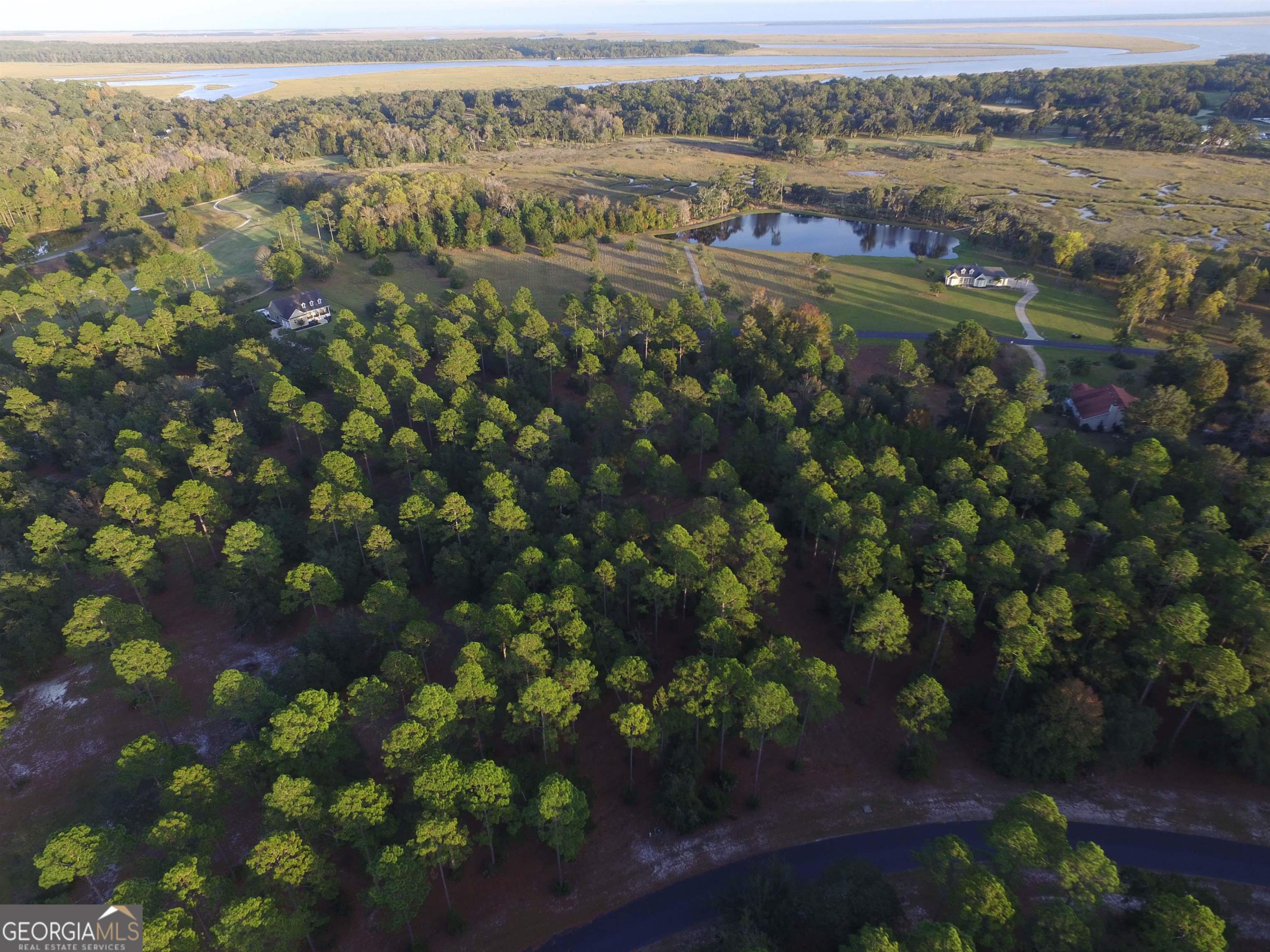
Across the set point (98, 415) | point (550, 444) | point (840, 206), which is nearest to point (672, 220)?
point (840, 206)

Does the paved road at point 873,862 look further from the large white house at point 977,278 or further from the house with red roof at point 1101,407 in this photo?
the large white house at point 977,278

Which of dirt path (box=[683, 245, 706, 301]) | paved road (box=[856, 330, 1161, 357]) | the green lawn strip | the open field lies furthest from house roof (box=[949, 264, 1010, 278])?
dirt path (box=[683, 245, 706, 301])

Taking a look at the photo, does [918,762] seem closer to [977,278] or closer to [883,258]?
[977,278]

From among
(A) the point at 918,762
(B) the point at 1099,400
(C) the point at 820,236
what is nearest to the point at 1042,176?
(C) the point at 820,236

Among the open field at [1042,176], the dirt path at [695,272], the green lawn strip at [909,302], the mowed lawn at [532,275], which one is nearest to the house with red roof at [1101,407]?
the green lawn strip at [909,302]

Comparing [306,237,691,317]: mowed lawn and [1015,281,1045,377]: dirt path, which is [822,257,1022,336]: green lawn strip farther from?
[306,237,691,317]: mowed lawn

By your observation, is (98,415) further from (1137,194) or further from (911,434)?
(1137,194)
